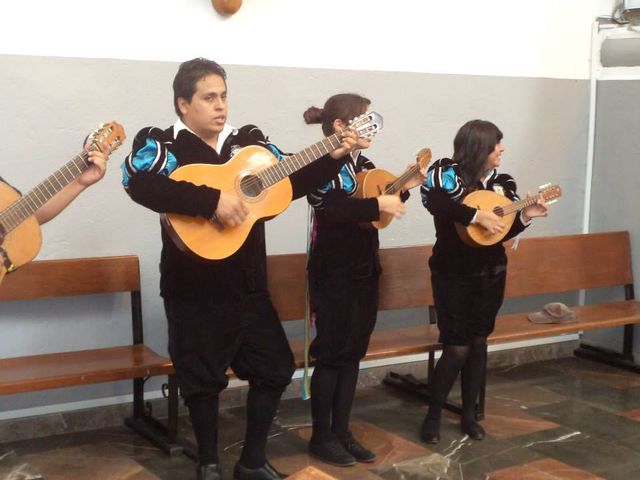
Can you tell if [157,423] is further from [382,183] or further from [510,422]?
[510,422]

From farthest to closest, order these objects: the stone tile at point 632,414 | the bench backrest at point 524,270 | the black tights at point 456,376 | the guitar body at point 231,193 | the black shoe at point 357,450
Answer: the stone tile at point 632,414
the bench backrest at point 524,270
the black tights at point 456,376
the black shoe at point 357,450
the guitar body at point 231,193

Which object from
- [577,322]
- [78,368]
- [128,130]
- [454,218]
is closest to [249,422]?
[78,368]

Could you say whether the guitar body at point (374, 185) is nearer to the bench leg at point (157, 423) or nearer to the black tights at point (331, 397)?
the black tights at point (331, 397)

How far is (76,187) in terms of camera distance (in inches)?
140

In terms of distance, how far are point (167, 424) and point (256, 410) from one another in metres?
0.97

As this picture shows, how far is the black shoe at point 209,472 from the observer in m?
3.86

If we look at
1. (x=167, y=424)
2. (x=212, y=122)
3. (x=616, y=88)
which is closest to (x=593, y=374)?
(x=616, y=88)

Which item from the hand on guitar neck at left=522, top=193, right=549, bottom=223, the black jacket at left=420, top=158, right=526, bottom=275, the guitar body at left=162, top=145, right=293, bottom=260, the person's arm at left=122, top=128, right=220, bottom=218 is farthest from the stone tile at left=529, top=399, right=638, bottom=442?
the person's arm at left=122, top=128, right=220, bottom=218

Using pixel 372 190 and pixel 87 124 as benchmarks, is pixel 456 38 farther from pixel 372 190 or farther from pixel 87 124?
pixel 87 124

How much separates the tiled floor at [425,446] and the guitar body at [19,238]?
3.99 feet

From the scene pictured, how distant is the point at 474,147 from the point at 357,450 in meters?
1.53

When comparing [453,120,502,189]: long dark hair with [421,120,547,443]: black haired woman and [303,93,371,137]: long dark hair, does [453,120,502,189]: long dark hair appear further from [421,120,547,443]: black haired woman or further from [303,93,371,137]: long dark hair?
[303,93,371,137]: long dark hair

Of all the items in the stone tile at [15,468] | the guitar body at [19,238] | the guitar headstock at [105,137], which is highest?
the guitar headstock at [105,137]

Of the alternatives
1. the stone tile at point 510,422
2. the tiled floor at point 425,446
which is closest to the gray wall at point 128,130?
the tiled floor at point 425,446
